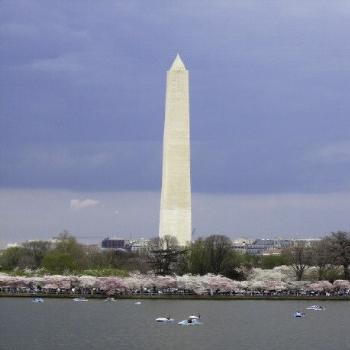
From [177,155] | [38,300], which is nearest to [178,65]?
[177,155]

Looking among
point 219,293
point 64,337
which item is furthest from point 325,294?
point 64,337

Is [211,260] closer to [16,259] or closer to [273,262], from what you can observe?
[273,262]

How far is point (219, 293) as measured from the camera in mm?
66000

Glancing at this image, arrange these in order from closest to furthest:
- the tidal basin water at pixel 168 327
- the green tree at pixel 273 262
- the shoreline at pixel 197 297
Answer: the tidal basin water at pixel 168 327 < the shoreline at pixel 197 297 < the green tree at pixel 273 262

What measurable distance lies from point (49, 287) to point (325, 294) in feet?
57.2

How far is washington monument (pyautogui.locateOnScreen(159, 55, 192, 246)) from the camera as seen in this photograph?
258 ft

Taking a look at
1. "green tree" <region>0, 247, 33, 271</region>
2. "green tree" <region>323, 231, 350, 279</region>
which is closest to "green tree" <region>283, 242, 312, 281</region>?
"green tree" <region>323, 231, 350, 279</region>

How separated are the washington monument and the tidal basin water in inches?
797

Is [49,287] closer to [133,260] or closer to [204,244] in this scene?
[204,244]

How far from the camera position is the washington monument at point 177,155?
258 feet

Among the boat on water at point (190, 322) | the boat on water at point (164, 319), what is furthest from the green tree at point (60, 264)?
the boat on water at point (190, 322)

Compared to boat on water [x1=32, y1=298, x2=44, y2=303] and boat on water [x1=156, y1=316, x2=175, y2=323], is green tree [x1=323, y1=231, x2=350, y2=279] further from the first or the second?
boat on water [x1=156, y1=316, x2=175, y2=323]

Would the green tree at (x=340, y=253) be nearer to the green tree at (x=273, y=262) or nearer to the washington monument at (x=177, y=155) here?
the washington monument at (x=177, y=155)

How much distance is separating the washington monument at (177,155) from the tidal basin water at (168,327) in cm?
2024
